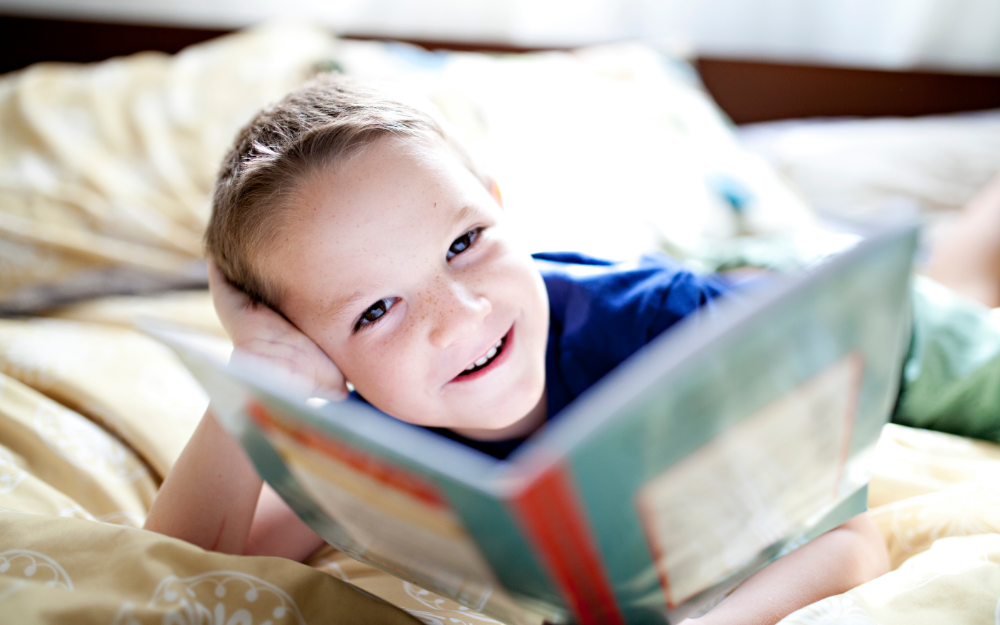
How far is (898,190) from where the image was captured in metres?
1.41

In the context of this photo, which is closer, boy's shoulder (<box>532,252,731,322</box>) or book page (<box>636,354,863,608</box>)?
book page (<box>636,354,863,608</box>)

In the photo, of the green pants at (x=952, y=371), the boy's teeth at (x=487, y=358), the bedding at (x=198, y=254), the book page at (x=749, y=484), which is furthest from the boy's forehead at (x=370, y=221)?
the green pants at (x=952, y=371)

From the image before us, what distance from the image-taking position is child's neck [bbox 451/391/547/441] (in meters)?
0.75

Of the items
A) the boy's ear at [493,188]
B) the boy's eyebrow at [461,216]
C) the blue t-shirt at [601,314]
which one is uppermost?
the boy's eyebrow at [461,216]

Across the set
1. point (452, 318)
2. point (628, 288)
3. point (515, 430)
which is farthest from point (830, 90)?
point (452, 318)

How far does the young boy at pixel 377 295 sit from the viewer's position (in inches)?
21.0

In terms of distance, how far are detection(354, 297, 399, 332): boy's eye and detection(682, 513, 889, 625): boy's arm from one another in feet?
1.13

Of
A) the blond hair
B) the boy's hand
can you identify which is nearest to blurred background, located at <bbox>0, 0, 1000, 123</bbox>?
the blond hair

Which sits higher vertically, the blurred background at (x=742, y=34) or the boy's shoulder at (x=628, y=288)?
the blurred background at (x=742, y=34)

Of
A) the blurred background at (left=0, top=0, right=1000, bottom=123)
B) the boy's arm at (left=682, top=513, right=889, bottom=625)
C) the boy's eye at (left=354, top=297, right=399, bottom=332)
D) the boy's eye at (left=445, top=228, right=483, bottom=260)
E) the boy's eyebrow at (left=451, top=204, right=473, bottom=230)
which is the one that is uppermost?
the blurred background at (left=0, top=0, right=1000, bottom=123)

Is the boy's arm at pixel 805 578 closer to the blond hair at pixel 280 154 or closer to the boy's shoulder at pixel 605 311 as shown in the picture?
the boy's shoulder at pixel 605 311

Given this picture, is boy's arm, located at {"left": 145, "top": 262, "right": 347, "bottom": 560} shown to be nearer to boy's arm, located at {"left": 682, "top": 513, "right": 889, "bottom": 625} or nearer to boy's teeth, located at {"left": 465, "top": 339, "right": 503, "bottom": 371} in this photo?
boy's teeth, located at {"left": 465, "top": 339, "right": 503, "bottom": 371}

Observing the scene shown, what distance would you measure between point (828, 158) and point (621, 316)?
106 centimetres

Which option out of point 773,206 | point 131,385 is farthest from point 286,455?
point 773,206
